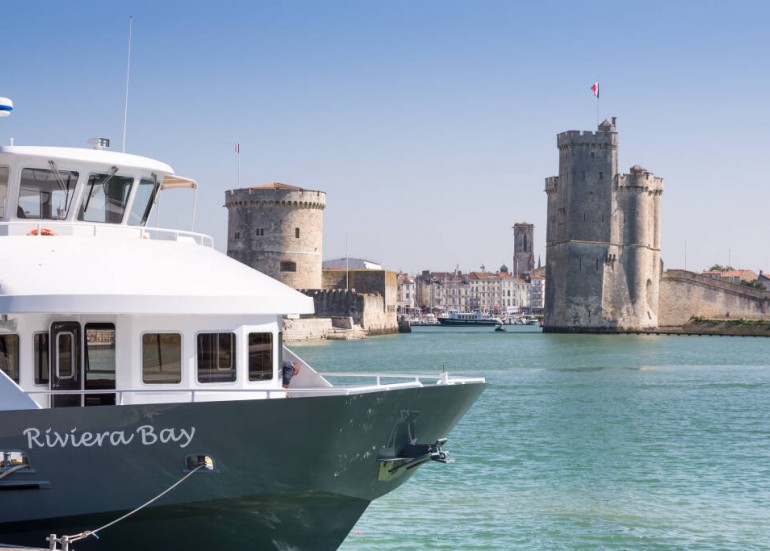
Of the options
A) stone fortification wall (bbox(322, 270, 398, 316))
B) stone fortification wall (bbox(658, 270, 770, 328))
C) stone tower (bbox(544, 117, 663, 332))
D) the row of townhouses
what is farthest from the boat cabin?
the row of townhouses

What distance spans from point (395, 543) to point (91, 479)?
4717 millimetres

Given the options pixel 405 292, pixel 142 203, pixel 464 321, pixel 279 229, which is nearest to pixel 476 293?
pixel 405 292

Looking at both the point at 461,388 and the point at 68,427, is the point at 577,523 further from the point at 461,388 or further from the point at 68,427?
the point at 68,427

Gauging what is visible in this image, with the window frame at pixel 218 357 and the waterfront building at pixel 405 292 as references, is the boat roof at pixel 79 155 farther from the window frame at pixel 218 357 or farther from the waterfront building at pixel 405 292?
the waterfront building at pixel 405 292

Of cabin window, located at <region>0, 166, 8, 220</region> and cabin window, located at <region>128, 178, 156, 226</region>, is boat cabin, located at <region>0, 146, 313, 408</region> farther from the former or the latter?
cabin window, located at <region>128, 178, 156, 226</region>

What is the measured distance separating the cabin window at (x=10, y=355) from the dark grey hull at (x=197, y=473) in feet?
2.70

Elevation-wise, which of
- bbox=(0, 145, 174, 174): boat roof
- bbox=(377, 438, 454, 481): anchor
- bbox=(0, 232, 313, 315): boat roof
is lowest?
bbox=(377, 438, 454, 481): anchor

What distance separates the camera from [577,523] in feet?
42.3

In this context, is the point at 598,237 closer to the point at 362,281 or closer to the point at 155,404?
the point at 362,281

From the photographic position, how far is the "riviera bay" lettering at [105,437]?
25.7ft

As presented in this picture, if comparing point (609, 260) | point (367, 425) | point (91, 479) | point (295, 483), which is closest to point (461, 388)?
point (367, 425)

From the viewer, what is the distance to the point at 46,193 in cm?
955

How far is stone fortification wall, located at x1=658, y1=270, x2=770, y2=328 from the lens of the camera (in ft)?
288

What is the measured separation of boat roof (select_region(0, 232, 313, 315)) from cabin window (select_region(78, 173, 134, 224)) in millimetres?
306
